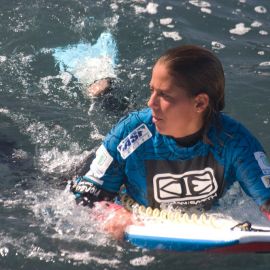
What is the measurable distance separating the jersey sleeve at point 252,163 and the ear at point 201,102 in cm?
30

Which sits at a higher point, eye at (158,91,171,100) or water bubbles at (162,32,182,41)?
eye at (158,91,171,100)

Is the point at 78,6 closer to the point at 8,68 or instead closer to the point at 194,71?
the point at 8,68

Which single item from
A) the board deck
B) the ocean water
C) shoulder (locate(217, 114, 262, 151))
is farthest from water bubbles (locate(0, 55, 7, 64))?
shoulder (locate(217, 114, 262, 151))

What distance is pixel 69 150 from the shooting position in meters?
4.71

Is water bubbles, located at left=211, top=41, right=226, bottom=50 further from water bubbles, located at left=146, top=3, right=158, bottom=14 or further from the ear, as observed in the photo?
the ear

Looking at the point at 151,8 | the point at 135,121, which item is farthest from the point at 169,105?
the point at 151,8

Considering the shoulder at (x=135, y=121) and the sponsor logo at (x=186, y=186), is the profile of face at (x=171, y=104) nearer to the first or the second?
the shoulder at (x=135, y=121)

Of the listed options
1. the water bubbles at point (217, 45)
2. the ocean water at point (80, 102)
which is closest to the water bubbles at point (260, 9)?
the ocean water at point (80, 102)

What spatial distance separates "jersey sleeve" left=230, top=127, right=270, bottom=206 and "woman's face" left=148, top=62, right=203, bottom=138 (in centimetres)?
29

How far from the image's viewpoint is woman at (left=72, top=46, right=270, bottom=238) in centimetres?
296

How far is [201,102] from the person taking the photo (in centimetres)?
296

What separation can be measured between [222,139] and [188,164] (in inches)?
9.3

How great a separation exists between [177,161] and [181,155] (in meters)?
0.05

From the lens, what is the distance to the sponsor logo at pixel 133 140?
3137 mm
